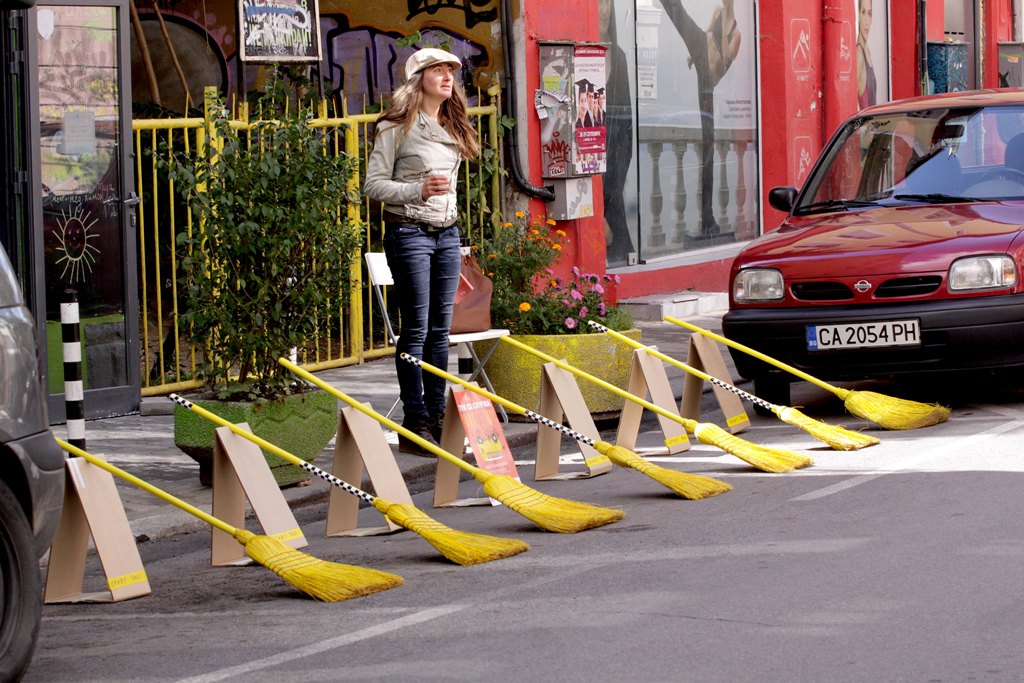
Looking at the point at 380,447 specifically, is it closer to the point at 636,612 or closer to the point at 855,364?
the point at 636,612

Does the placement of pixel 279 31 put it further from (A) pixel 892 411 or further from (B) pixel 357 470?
(B) pixel 357 470

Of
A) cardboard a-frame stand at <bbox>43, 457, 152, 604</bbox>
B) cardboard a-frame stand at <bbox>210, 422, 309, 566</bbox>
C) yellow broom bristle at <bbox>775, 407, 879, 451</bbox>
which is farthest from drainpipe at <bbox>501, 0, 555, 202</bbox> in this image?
cardboard a-frame stand at <bbox>43, 457, 152, 604</bbox>

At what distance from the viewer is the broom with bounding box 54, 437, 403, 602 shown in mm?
5715

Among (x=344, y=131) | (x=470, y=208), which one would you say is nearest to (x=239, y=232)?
(x=344, y=131)

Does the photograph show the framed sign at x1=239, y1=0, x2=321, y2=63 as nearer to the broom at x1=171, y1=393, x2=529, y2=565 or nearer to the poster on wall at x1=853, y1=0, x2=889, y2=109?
the broom at x1=171, y1=393, x2=529, y2=565

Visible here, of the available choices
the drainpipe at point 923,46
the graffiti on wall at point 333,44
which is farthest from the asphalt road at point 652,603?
the drainpipe at point 923,46

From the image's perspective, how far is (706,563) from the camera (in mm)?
5957

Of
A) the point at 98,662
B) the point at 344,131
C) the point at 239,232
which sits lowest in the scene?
the point at 98,662

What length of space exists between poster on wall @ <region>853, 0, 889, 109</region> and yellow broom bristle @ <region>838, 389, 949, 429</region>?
1323 cm

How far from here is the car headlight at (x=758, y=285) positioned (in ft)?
31.1

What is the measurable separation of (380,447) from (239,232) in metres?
1.44

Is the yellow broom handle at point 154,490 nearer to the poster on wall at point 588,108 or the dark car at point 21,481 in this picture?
the dark car at point 21,481

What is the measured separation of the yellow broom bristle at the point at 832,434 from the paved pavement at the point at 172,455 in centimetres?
167

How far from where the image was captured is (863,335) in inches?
357
